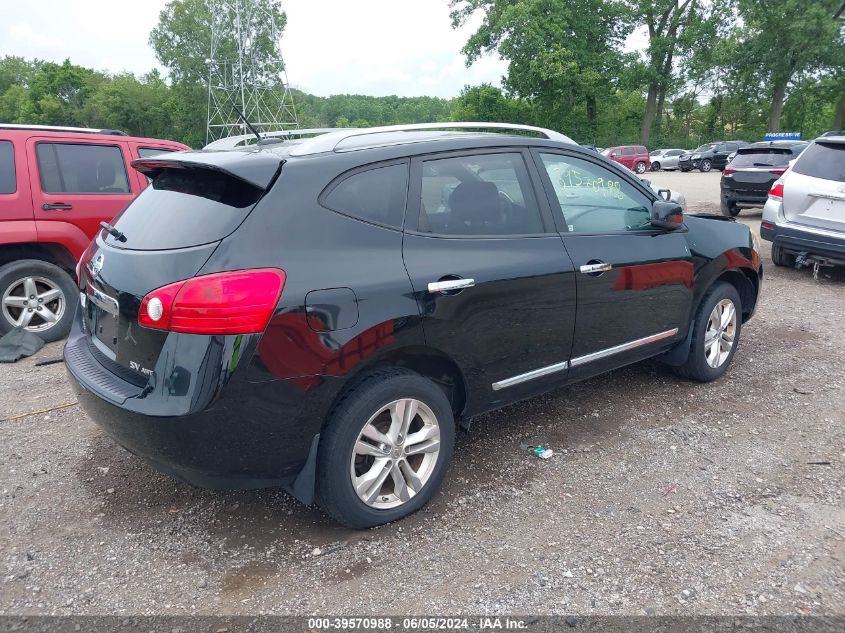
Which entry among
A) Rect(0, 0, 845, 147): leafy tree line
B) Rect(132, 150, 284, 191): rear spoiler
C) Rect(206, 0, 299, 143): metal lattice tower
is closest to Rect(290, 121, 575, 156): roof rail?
Rect(132, 150, 284, 191): rear spoiler

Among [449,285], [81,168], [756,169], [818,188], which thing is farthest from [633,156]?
[449,285]

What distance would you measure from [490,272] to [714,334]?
92.2 inches

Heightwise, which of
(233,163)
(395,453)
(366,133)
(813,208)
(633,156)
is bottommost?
(633,156)

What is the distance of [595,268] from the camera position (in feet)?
11.9

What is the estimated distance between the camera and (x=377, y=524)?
2973 millimetres

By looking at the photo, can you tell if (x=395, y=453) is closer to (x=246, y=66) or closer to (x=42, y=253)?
(x=42, y=253)

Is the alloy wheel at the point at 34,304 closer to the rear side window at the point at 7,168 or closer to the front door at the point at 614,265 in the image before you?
the rear side window at the point at 7,168

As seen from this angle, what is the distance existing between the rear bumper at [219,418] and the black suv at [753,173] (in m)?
12.4

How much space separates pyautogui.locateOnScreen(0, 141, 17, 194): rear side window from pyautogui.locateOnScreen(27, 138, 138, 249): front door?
14 cm

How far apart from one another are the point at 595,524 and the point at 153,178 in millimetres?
2735

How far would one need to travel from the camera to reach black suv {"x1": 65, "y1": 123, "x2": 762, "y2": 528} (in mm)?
2512

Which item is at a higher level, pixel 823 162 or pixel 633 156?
pixel 823 162

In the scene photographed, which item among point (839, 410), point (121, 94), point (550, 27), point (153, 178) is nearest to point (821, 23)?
point (550, 27)

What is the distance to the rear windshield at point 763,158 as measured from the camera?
1292 centimetres
